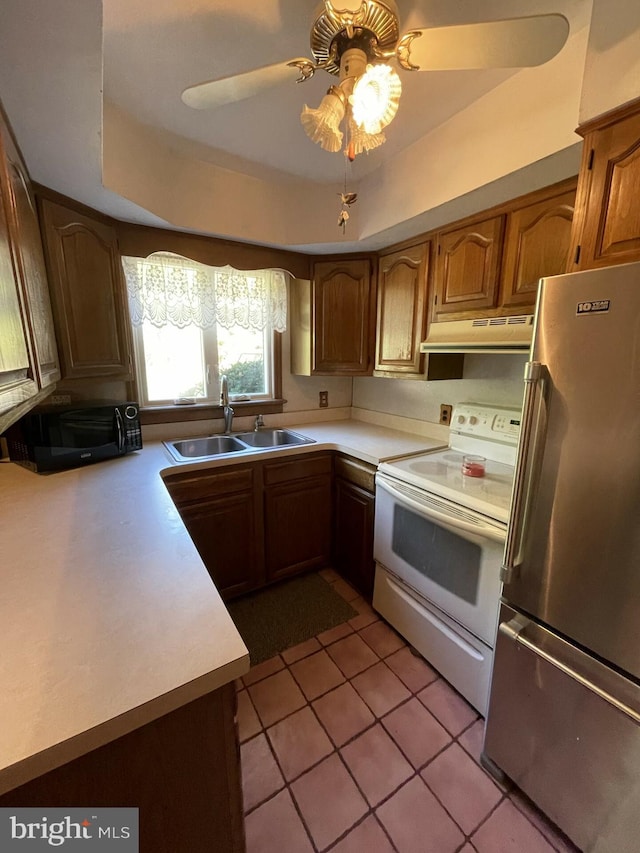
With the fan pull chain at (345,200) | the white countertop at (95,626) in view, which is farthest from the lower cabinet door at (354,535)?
the fan pull chain at (345,200)

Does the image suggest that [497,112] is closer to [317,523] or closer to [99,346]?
[99,346]

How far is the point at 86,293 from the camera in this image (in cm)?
161

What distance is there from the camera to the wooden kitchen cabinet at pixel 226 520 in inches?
70.9

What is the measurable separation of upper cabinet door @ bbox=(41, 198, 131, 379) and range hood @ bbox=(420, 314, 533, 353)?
164 cm

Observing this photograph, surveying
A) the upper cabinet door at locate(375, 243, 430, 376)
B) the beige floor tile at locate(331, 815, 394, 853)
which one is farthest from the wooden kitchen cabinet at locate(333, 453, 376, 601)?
the beige floor tile at locate(331, 815, 394, 853)

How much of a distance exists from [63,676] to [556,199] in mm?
2028

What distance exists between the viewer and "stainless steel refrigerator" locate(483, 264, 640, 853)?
87cm

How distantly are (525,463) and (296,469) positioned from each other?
1.31m

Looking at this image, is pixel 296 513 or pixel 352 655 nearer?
pixel 352 655

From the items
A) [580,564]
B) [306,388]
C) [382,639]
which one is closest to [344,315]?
[306,388]

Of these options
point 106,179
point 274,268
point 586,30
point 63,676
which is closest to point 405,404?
point 274,268

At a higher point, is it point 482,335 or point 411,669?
point 482,335

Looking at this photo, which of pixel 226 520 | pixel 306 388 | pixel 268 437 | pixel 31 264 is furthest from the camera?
pixel 306 388

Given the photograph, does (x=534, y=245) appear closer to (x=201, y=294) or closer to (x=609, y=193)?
(x=609, y=193)
